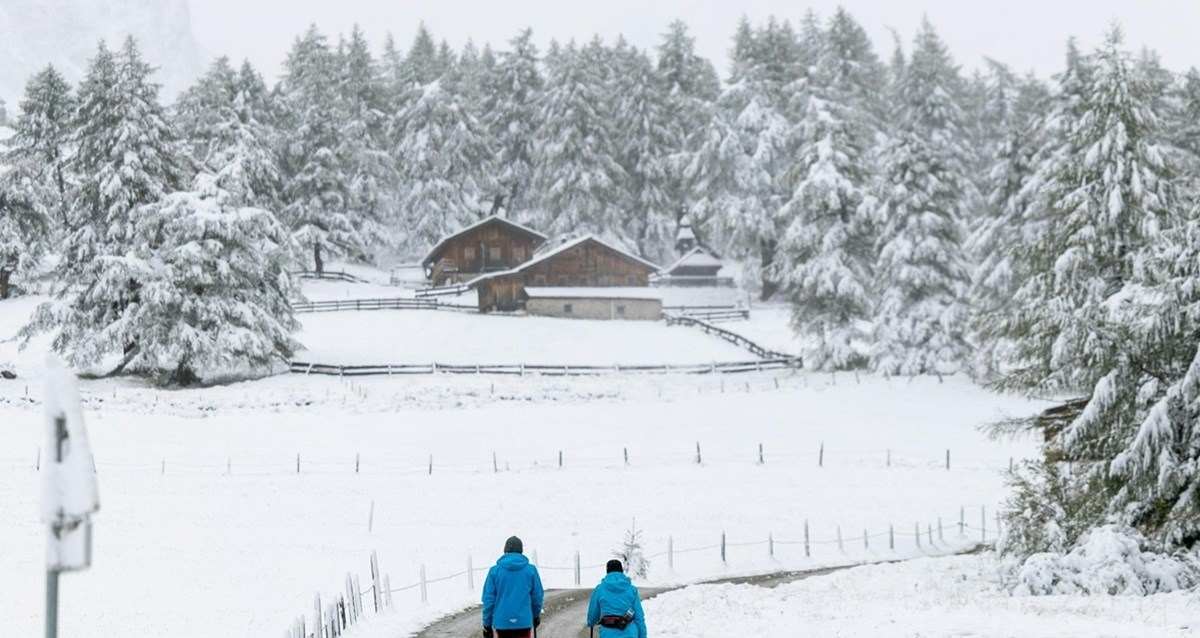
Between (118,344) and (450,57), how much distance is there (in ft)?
177

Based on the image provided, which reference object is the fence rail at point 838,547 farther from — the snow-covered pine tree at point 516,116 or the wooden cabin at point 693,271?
the snow-covered pine tree at point 516,116

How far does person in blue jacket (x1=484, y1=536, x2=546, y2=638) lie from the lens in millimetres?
11031

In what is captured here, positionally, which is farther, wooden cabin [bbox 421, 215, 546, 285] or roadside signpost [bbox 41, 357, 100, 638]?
wooden cabin [bbox 421, 215, 546, 285]

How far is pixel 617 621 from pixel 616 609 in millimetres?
112

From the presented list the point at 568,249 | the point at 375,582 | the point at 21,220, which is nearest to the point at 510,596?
the point at 375,582

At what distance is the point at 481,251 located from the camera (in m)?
73.8

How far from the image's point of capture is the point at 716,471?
3609 cm

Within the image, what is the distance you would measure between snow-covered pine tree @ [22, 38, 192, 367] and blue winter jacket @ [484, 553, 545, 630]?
36.9 meters

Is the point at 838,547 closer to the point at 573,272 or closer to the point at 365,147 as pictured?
the point at 573,272

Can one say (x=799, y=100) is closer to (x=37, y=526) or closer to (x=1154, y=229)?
(x=1154, y=229)

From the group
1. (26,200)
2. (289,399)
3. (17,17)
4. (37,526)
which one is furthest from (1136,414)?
(17,17)

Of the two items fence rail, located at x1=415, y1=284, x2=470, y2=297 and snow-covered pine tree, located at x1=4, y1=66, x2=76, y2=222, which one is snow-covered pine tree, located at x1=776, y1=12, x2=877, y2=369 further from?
snow-covered pine tree, located at x1=4, y1=66, x2=76, y2=222

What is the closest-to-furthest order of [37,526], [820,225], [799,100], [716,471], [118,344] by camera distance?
[37,526] → [716,471] → [118,344] → [820,225] → [799,100]

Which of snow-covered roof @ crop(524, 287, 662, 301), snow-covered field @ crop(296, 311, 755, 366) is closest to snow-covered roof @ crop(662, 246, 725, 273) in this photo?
snow-covered roof @ crop(524, 287, 662, 301)
